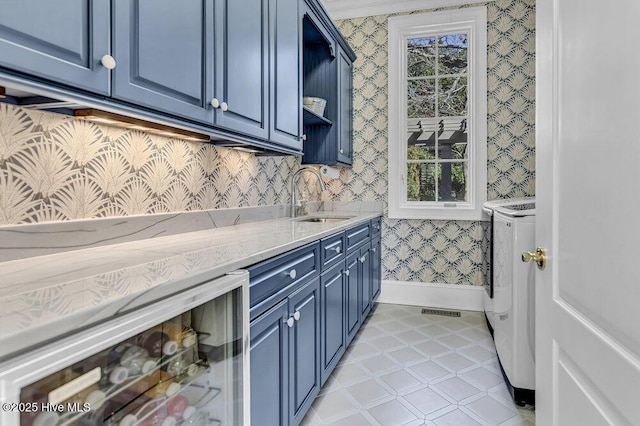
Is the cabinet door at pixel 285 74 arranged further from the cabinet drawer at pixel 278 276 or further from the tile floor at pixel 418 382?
the tile floor at pixel 418 382

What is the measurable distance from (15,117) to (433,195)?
11.1 feet

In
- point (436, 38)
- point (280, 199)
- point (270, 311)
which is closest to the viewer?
point (270, 311)

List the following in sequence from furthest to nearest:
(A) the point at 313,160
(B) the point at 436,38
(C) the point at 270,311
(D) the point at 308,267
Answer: (B) the point at 436,38 → (A) the point at 313,160 → (D) the point at 308,267 → (C) the point at 270,311

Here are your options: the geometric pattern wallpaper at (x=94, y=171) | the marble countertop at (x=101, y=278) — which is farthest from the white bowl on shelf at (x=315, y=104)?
the marble countertop at (x=101, y=278)

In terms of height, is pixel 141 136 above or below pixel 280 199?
above

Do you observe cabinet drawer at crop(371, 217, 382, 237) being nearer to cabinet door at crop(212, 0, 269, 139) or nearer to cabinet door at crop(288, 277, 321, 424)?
cabinet door at crop(288, 277, 321, 424)

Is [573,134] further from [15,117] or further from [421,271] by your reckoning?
[421,271]

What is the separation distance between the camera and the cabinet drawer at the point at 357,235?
260cm

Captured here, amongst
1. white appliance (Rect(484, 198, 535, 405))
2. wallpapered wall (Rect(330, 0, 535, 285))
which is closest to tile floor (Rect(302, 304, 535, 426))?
white appliance (Rect(484, 198, 535, 405))

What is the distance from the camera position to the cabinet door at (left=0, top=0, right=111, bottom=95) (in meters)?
0.81

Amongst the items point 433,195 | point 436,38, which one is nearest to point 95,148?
point 433,195

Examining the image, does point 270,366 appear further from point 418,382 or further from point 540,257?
point 418,382

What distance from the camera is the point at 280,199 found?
121 inches

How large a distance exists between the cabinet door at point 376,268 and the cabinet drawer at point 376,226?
7cm
